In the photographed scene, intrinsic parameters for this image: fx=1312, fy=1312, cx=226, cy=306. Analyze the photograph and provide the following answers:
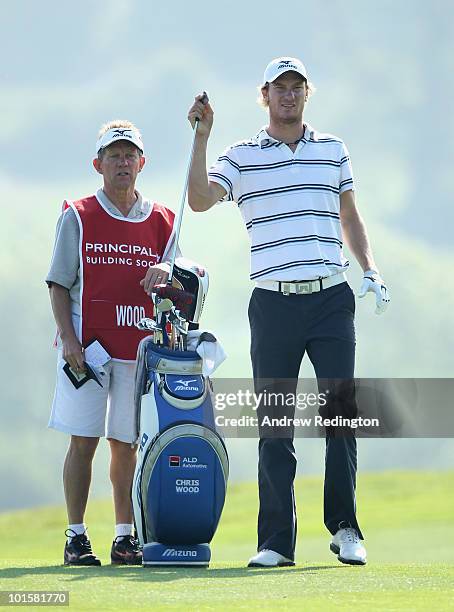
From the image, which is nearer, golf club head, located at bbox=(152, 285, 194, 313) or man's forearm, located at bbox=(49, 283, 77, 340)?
golf club head, located at bbox=(152, 285, 194, 313)

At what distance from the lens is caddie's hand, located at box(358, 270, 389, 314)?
6.17 metres

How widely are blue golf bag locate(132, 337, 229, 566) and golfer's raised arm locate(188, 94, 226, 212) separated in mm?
730

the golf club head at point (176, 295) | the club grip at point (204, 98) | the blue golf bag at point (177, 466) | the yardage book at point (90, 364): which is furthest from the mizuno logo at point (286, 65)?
the yardage book at point (90, 364)

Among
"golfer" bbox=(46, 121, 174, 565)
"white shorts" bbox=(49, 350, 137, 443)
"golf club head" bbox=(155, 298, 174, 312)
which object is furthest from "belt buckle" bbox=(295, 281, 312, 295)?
"white shorts" bbox=(49, 350, 137, 443)

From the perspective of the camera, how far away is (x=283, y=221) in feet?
20.0

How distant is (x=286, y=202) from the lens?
611 centimetres

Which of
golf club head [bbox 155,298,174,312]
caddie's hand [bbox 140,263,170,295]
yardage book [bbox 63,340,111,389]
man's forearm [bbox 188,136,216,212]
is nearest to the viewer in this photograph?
golf club head [bbox 155,298,174,312]

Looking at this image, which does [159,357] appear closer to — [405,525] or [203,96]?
[203,96]

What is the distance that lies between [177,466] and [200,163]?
138 centimetres

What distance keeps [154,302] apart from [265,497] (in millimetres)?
1064

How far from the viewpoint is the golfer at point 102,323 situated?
6.30 metres

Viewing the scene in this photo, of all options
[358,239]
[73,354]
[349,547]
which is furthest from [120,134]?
[349,547]

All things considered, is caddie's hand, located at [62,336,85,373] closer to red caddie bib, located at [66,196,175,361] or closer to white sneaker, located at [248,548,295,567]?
red caddie bib, located at [66,196,175,361]

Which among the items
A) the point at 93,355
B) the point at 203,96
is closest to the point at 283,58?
the point at 203,96
